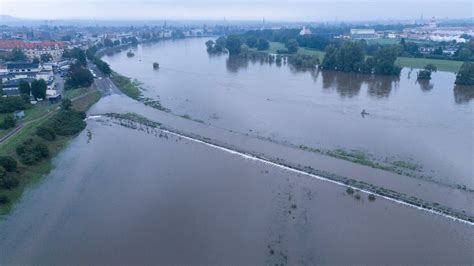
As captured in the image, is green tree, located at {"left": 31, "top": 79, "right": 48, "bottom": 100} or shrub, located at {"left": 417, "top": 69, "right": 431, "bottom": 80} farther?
shrub, located at {"left": 417, "top": 69, "right": 431, "bottom": 80}

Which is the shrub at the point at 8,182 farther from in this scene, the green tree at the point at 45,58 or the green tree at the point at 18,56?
the green tree at the point at 18,56

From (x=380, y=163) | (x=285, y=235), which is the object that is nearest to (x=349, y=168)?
(x=380, y=163)

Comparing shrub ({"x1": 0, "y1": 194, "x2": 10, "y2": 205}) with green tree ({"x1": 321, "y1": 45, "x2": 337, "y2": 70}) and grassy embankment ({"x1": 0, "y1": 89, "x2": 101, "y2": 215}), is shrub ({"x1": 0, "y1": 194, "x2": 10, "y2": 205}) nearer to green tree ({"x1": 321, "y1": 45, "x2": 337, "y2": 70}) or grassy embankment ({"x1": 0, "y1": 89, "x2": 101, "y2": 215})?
grassy embankment ({"x1": 0, "y1": 89, "x2": 101, "y2": 215})

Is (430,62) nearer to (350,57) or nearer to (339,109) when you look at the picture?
(350,57)

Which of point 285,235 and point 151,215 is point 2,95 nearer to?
point 151,215

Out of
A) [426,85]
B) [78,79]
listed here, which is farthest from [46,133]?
[426,85]

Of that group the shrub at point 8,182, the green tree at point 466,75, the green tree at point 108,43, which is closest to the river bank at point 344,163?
the shrub at point 8,182

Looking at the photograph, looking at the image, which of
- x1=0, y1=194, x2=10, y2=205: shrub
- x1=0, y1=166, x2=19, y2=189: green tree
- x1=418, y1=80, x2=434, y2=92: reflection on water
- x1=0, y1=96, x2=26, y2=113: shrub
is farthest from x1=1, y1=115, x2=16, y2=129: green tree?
x1=418, y1=80, x2=434, y2=92: reflection on water
